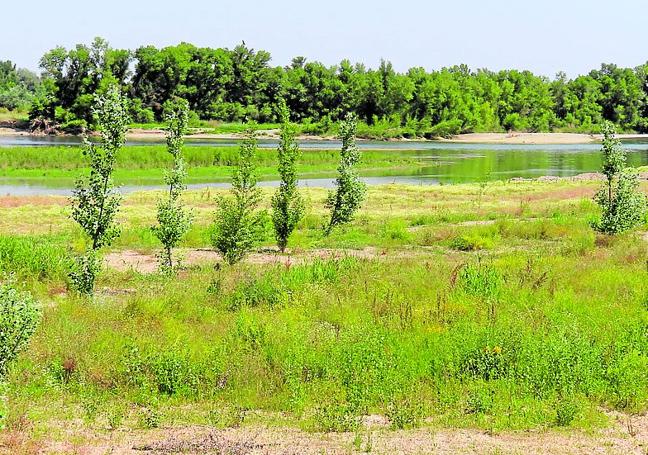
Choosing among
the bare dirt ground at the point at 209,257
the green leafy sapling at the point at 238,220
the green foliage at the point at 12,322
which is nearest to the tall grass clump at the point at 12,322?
the green foliage at the point at 12,322

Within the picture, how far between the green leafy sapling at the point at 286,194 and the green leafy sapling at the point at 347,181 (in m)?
3.35

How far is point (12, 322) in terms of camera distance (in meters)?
10.8

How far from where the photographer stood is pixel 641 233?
31.0 metres

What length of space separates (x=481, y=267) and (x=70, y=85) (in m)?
138

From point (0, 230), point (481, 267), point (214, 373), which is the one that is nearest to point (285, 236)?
point (481, 267)

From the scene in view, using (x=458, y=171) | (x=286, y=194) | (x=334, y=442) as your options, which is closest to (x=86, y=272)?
(x=334, y=442)

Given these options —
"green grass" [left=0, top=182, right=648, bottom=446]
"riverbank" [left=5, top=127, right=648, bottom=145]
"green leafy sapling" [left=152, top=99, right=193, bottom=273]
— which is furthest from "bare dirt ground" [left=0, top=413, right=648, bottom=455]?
"riverbank" [left=5, top=127, right=648, bottom=145]

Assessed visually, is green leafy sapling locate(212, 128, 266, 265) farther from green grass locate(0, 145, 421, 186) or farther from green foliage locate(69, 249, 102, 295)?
green grass locate(0, 145, 421, 186)

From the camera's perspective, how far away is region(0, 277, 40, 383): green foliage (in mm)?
10711

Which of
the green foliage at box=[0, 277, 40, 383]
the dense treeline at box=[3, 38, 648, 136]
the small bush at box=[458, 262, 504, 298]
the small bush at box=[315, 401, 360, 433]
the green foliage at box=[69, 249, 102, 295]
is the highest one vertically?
the dense treeline at box=[3, 38, 648, 136]

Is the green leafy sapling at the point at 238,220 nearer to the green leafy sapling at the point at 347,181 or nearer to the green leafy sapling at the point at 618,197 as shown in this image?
the green leafy sapling at the point at 347,181

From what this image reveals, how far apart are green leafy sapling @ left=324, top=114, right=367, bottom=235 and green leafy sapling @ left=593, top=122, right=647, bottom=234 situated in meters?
9.98

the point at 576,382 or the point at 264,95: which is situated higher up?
the point at 264,95

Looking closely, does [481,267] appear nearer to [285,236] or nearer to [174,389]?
[285,236]
